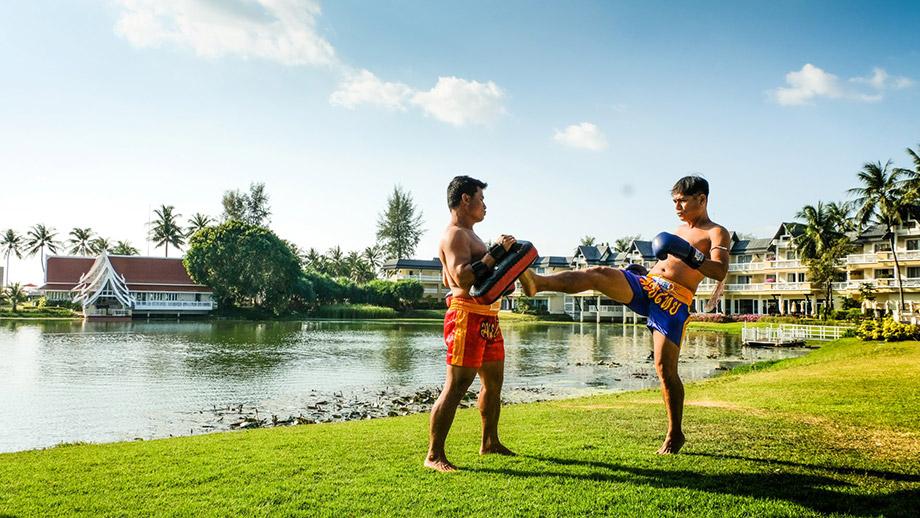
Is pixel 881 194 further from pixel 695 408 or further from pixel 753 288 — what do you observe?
pixel 695 408

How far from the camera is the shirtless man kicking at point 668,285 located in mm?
5523

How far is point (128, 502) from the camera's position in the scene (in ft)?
14.9

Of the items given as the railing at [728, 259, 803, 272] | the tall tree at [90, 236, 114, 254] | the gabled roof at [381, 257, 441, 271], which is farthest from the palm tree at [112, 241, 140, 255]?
the railing at [728, 259, 803, 272]

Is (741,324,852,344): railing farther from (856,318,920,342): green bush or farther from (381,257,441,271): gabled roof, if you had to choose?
(381,257,441,271): gabled roof

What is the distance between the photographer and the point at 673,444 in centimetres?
560

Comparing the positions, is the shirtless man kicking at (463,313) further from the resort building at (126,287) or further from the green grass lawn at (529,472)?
the resort building at (126,287)

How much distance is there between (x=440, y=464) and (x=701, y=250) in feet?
10.7

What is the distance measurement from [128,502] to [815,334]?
4287 cm

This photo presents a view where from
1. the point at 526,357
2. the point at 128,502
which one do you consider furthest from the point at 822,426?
the point at 526,357

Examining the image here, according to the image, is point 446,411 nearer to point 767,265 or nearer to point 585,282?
point 585,282

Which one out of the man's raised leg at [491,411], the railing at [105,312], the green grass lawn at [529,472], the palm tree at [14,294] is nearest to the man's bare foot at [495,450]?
the man's raised leg at [491,411]

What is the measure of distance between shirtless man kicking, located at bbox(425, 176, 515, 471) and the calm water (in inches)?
353

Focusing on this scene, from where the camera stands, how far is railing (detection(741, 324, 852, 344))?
37.1 metres

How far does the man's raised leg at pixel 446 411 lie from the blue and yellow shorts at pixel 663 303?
1.78m
